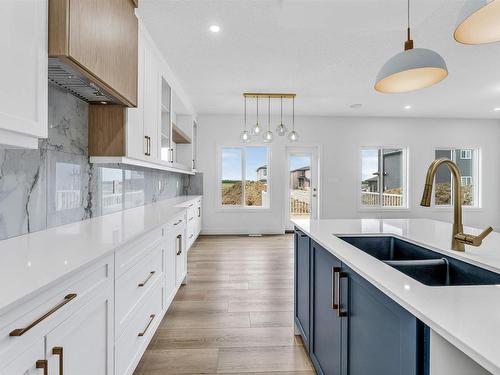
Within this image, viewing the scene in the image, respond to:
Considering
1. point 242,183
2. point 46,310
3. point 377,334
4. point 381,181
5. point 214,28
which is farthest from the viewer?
point 381,181

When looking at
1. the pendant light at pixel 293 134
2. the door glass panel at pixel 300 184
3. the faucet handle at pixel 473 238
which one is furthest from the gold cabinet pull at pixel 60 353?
the door glass panel at pixel 300 184

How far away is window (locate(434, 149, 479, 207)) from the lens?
23.6 ft

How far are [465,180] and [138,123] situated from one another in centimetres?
782

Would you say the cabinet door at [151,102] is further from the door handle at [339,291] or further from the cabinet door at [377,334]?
the cabinet door at [377,334]

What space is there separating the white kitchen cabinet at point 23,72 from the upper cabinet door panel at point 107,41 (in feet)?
0.48

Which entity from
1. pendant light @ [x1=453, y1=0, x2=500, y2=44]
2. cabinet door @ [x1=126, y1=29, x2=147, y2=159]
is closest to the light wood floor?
cabinet door @ [x1=126, y1=29, x2=147, y2=159]

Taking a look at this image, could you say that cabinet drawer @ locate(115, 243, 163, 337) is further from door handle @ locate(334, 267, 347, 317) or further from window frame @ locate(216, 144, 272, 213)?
window frame @ locate(216, 144, 272, 213)

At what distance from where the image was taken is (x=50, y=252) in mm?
1238

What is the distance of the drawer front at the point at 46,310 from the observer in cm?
76

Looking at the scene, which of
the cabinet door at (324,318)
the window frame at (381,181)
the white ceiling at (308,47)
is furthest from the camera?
the window frame at (381,181)

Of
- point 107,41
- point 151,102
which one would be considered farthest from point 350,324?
point 151,102

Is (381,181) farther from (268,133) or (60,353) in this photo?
(60,353)

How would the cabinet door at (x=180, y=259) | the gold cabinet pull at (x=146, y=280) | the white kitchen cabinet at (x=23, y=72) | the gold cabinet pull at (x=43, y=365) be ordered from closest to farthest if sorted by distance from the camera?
1. the gold cabinet pull at (x=43, y=365)
2. the white kitchen cabinet at (x=23, y=72)
3. the gold cabinet pull at (x=146, y=280)
4. the cabinet door at (x=180, y=259)

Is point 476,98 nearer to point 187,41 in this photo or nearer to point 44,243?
point 187,41
